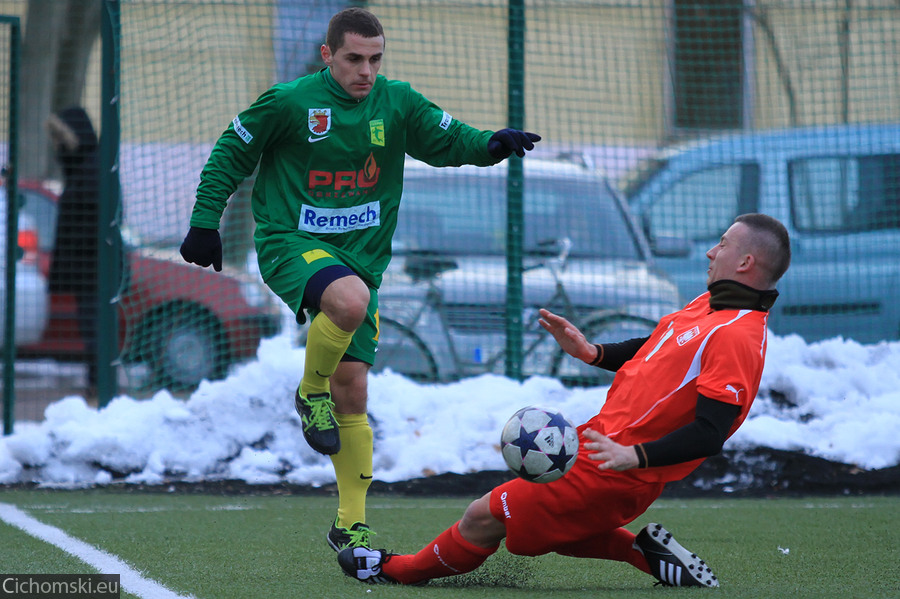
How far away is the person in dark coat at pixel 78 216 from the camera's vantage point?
8203 millimetres

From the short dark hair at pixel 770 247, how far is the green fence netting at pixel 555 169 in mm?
3599

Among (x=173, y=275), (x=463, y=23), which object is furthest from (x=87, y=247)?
(x=463, y=23)

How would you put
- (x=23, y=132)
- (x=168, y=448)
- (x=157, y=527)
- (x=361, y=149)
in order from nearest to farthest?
(x=361, y=149), (x=157, y=527), (x=168, y=448), (x=23, y=132)

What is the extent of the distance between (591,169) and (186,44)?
2.91m

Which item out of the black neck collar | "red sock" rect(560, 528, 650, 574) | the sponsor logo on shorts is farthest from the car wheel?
the black neck collar

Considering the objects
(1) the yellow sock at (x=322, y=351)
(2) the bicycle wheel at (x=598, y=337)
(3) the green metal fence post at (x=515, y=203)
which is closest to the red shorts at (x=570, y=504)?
(1) the yellow sock at (x=322, y=351)

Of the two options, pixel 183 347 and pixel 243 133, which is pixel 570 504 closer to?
pixel 243 133

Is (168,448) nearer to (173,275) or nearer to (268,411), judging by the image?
(268,411)

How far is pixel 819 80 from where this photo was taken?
790 cm

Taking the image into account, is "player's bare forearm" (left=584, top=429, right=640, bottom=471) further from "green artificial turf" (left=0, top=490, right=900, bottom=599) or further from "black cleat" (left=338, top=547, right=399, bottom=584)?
"black cleat" (left=338, top=547, right=399, bottom=584)

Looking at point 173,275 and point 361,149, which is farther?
point 173,275

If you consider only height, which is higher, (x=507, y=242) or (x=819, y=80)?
(x=819, y=80)

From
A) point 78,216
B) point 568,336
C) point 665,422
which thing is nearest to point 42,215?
point 78,216

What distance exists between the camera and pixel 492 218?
7551 millimetres
